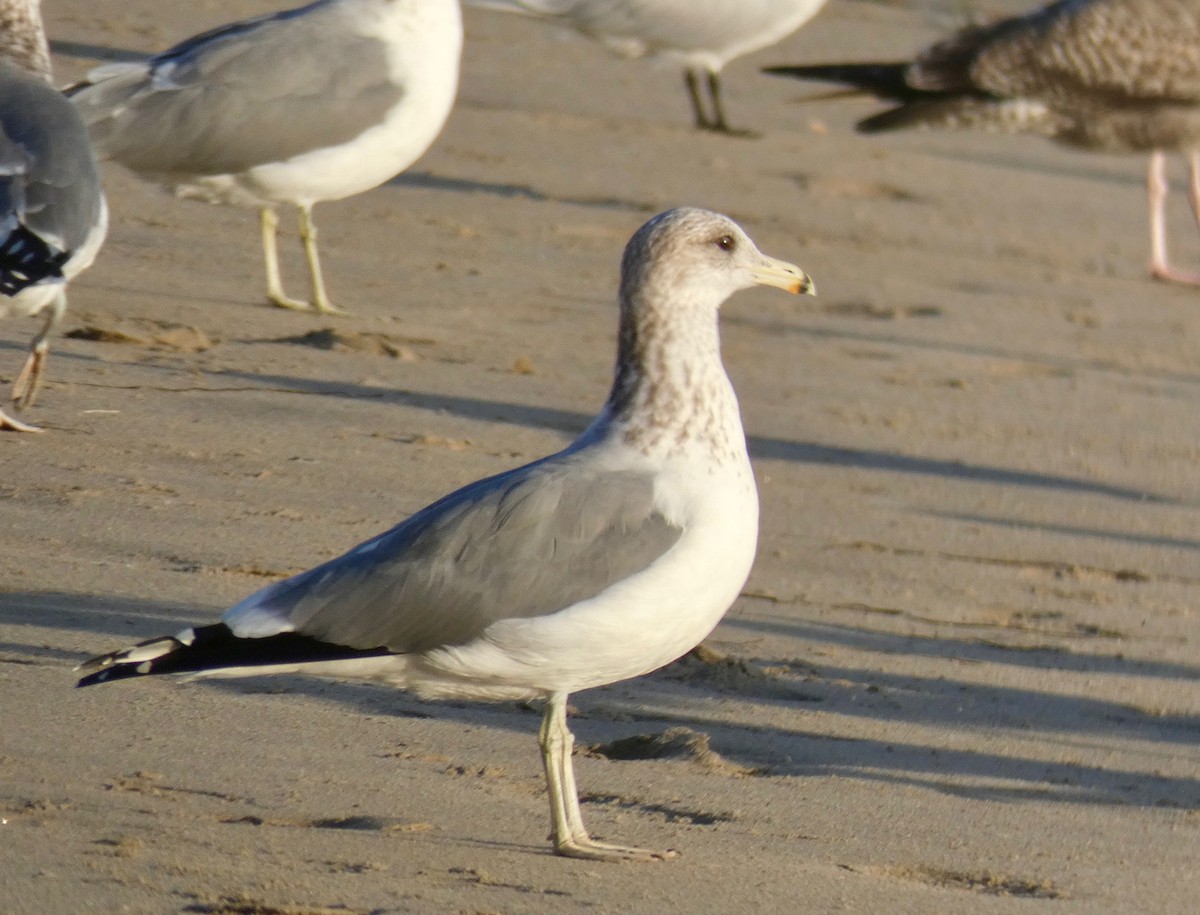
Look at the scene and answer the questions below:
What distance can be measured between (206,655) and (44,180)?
292 cm

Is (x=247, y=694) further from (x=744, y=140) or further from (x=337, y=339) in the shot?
(x=744, y=140)

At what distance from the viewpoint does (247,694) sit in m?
4.60

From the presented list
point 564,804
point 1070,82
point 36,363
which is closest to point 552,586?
point 564,804

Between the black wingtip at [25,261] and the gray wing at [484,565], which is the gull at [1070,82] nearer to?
the black wingtip at [25,261]

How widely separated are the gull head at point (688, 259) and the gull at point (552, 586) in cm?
32

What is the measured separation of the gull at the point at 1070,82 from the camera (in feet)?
40.0

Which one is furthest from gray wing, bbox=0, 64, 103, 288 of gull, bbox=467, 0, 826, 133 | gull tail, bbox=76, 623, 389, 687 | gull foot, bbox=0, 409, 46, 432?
gull, bbox=467, 0, 826, 133

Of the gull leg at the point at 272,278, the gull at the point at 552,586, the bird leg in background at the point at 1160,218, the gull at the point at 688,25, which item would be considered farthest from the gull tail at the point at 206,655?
the gull at the point at 688,25

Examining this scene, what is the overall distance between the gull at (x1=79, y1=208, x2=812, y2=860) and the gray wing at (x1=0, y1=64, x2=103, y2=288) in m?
2.31

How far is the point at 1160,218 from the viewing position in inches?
459

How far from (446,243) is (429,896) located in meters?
6.16

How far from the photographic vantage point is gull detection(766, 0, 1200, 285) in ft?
40.0

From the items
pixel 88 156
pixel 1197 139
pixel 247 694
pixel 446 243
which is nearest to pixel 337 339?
pixel 88 156

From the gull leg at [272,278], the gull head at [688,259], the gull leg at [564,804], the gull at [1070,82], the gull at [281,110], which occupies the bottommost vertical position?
the gull at [1070,82]
